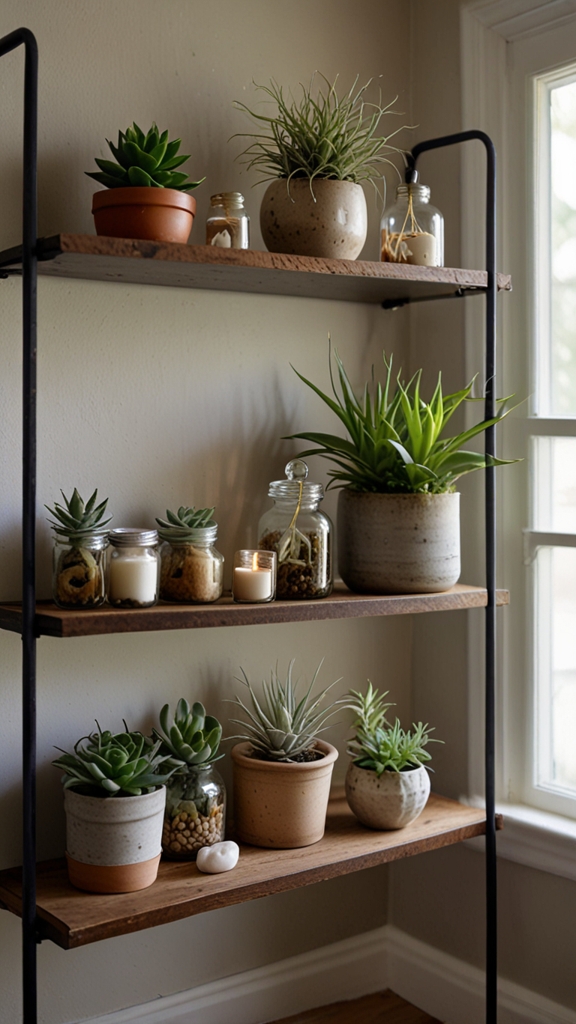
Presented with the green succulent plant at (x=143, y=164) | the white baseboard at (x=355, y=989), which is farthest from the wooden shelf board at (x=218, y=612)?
the white baseboard at (x=355, y=989)

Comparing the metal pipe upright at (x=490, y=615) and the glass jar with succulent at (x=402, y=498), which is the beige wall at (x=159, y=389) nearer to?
the glass jar with succulent at (x=402, y=498)

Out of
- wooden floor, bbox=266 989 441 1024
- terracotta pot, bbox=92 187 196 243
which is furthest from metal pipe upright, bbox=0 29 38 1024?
wooden floor, bbox=266 989 441 1024

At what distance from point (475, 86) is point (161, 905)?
5.14ft

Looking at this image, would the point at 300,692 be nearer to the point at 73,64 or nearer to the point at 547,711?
the point at 547,711

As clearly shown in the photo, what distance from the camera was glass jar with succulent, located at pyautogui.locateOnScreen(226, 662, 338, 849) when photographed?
1613 millimetres

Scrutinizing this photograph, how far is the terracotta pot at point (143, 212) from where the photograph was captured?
4.63 ft

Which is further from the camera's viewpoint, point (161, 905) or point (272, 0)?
point (272, 0)

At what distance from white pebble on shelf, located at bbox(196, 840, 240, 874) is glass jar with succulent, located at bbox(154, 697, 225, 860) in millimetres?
49

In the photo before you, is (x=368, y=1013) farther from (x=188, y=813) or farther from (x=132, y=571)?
(x=132, y=571)

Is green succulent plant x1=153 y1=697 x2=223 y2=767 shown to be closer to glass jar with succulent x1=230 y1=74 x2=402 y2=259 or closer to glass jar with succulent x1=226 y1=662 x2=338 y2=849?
glass jar with succulent x1=226 y1=662 x2=338 y2=849

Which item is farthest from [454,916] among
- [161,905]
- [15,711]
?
[15,711]

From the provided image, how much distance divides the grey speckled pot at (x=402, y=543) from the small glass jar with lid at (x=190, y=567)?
0.27 metres

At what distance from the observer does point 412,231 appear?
1.70m

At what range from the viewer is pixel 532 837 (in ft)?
5.96
